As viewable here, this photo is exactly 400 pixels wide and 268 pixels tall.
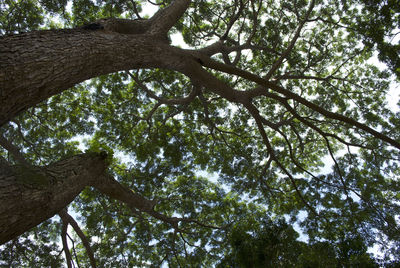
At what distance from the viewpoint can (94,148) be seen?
3.04 meters

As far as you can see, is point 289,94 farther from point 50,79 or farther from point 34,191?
point 34,191

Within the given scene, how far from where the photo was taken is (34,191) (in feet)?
6.54

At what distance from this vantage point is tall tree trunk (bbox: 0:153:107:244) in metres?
1.78

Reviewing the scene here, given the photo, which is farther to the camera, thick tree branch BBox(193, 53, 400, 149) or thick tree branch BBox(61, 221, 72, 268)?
thick tree branch BBox(61, 221, 72, 268)

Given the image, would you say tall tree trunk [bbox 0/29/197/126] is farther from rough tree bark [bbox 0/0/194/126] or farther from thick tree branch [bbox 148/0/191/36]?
thick tree branch [bbox 148/0/191/36]

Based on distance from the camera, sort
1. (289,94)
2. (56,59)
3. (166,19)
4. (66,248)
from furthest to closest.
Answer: (66,248)
(166,19)
(289,94)
(56,59)

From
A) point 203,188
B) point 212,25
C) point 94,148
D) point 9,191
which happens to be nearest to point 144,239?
point 203,188

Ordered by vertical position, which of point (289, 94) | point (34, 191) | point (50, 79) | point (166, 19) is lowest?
point (34, 191)

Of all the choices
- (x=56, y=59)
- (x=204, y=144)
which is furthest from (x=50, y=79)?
(x=204, y=144)

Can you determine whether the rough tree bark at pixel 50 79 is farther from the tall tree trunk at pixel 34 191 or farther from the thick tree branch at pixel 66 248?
the thick tree branch at pixel 66 248

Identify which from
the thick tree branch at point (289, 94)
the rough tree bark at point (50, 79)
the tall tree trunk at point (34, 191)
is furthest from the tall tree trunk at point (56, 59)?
the thick tree branch at point (289, 94)

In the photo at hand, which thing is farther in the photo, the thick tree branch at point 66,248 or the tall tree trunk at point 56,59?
the thick tree branch at point 66,248

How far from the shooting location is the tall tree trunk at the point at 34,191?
178 cm

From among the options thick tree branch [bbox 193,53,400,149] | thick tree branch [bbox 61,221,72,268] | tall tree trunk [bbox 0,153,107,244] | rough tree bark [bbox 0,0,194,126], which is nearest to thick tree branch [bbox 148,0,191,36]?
rough tree bark [bbox 0,0,194,126]
